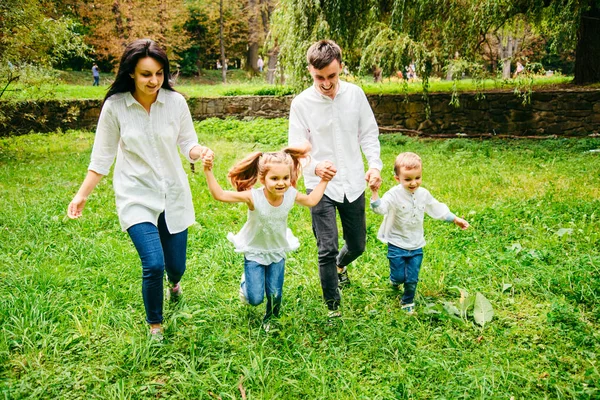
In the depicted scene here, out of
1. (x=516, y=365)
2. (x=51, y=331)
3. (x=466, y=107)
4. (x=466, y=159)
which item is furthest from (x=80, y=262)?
(x=466, y=107)

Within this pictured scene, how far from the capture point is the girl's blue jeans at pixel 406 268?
3932 millimetres

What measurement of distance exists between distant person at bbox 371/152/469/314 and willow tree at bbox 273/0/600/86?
727 cm

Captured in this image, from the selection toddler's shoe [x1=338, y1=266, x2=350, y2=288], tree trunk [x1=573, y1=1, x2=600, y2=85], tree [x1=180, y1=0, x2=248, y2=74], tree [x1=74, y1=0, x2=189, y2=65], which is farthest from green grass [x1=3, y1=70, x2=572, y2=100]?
toddler's shoe [x1=338, y1=266, x2=350, y2=288]

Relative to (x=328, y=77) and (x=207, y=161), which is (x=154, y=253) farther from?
(x=328, y=77)

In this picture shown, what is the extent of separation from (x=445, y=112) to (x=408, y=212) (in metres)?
9.45

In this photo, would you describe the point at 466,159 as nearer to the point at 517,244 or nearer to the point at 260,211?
the point at 517,244

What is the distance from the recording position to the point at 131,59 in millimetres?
3117

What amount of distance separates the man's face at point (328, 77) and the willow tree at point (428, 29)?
7.39 meters

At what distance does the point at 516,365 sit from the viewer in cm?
317

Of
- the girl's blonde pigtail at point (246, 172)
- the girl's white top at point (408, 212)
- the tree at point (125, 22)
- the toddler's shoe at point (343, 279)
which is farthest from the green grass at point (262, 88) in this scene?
the girl's blonde pigtail at point (246, 172)

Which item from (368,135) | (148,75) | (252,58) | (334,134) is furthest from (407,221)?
(252,58)

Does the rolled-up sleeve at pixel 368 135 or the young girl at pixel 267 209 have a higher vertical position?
the rolled-up sleeve at pixel 368 135

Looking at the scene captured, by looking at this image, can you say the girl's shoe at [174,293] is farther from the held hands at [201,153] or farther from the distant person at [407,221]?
the distant person at [407,221]

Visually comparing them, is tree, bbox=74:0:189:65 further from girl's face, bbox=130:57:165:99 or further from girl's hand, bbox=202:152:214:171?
girl's hand, bbox=202:152:214:171
